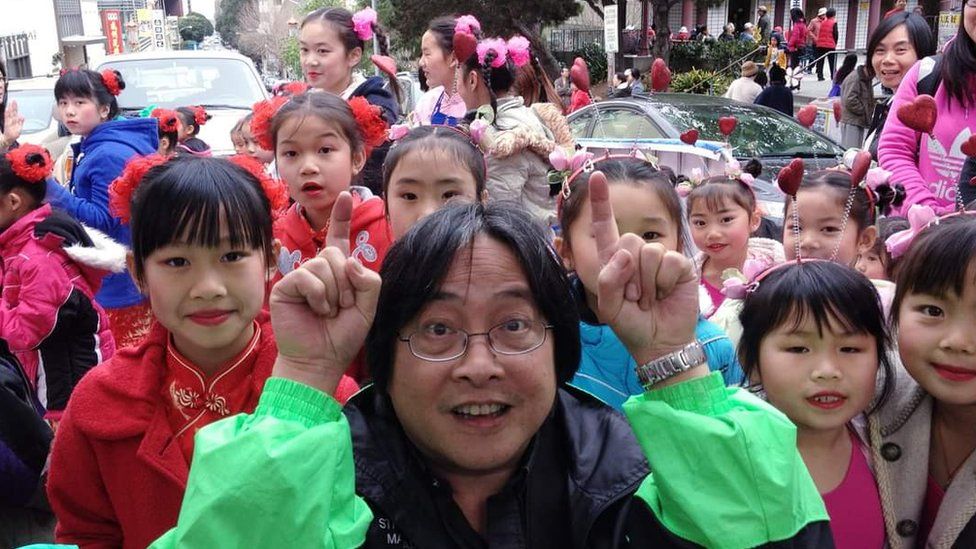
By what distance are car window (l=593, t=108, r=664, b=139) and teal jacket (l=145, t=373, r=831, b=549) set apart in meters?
6.46

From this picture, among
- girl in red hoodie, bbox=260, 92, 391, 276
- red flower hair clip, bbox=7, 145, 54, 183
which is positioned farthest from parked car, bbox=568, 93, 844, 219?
red flower hair clip, bbox=7, 145, 54, 183

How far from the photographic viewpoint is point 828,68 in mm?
25422

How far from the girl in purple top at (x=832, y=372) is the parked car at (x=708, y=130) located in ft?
14.7

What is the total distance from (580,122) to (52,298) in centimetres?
617

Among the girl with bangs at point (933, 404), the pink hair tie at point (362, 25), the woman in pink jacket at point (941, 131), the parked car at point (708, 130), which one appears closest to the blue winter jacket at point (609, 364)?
the girl with bangs at point (933, 404)

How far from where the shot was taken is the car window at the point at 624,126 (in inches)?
313

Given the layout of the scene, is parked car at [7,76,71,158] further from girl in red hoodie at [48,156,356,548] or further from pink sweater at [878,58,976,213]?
pink sweater at [878,58,976,213]

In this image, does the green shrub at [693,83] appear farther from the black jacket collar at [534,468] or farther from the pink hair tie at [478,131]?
the black jacket collar at [534,468]

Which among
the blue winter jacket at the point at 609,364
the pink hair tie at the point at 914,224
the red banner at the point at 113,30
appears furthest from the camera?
the red banner at the point at 113,30

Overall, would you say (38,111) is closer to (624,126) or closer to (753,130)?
(624,126)

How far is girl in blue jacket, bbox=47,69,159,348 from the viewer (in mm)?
4484

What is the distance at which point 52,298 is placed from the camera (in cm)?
346

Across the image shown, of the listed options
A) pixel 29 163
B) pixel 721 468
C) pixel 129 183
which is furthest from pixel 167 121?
pixel 721 468

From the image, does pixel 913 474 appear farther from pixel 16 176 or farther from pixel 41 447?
pixel 16 176
